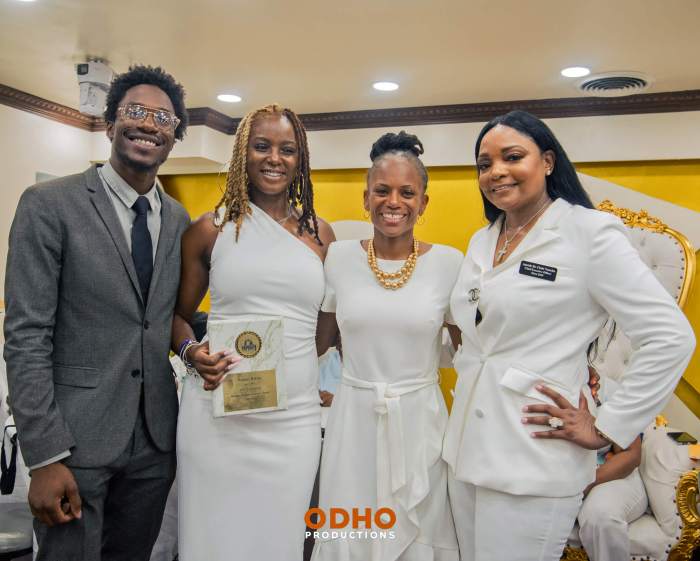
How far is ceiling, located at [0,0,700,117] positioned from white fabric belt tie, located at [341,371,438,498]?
2141 mm

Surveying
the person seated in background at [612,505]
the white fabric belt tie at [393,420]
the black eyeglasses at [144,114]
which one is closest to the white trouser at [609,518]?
the person seated in background at [612,505]

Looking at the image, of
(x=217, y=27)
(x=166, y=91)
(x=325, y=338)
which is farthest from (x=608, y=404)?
(x=217, y=27)

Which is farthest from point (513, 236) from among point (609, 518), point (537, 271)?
point (609, 518)

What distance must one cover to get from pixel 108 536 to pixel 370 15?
2828 millimetres

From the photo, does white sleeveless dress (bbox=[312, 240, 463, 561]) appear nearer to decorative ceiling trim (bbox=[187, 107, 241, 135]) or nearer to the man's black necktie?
the man's black necktie

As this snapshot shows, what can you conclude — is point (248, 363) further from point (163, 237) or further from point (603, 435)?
point (603, 435)

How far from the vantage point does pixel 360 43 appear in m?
3.85

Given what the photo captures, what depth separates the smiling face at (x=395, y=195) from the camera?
2115 millimetres

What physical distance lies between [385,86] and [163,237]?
324 centimetres

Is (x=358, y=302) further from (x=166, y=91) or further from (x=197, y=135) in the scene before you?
(x=197, y=135)

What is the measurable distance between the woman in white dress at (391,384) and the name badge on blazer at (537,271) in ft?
1.32

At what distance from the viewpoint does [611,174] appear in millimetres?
5148

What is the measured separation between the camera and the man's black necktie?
1.92 meters

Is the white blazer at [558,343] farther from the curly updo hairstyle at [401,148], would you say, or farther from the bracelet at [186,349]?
the bracelet at [186,349]
